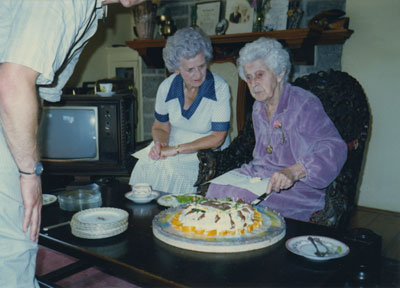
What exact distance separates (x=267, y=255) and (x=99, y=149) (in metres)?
1.82

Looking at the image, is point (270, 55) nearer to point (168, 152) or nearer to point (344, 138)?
point (344, 138)

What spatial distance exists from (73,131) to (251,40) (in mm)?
1588

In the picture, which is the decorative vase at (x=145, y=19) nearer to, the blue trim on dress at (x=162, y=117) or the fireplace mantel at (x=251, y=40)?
the fireplace mantel at (x=251, y=40)

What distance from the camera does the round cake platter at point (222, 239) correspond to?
1.19 metres

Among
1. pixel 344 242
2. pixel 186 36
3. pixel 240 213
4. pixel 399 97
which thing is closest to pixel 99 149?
pixel 186 36

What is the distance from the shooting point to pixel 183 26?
4.00 m

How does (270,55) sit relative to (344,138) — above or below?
above

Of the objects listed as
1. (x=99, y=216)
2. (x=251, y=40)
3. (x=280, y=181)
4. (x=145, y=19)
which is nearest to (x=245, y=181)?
(x=280, y=181)

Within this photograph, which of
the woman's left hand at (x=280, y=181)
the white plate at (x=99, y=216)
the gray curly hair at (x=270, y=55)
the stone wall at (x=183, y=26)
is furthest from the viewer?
the stone wall at (x=183, y=26)

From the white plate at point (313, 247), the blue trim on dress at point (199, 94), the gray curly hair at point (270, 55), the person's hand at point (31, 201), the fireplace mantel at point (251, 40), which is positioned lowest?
the white plate at point (313, 247)

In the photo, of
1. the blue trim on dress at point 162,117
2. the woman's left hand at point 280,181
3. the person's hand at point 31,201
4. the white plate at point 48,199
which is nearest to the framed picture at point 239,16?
the blue trim on dress at point 162,117

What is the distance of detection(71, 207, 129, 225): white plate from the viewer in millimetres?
1393

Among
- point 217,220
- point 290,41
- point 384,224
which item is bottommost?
point 384,224

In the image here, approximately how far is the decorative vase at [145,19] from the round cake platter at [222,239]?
9.51ft
